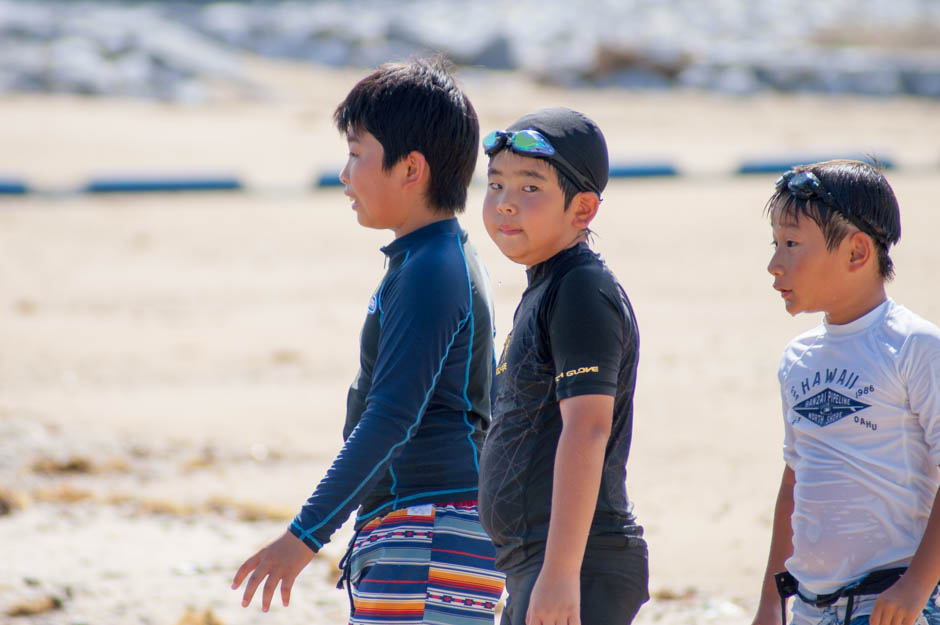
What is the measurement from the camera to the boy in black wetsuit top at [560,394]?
205cm

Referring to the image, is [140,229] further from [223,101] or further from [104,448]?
[223,101]

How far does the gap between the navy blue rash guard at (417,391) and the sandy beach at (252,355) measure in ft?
4.80

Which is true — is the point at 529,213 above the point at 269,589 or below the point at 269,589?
above

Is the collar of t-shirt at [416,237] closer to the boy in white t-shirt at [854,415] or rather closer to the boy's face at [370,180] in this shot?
the boy's face at [370,180]

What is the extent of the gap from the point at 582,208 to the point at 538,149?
145 millimetres

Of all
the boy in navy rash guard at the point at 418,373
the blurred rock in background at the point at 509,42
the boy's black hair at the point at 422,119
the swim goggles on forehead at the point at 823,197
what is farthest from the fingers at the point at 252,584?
the blurred rock in background at the point at 509,42

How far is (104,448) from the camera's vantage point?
19.6ft

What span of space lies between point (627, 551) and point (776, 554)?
410 mm

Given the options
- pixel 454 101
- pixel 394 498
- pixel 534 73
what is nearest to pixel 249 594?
pixel 394 498

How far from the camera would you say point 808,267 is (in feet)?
7.50

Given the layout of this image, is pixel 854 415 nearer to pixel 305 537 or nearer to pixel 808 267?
pixel 808 267

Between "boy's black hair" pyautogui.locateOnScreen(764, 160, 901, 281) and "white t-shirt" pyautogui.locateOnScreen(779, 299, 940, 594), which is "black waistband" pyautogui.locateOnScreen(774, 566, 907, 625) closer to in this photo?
"white t-shirt" pyautogui.locateOnScreen(779, 299, 940, 594)

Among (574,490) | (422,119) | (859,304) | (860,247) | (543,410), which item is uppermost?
(422,119)

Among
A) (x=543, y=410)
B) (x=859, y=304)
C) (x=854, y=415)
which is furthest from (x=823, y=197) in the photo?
(x=543, y=410)
